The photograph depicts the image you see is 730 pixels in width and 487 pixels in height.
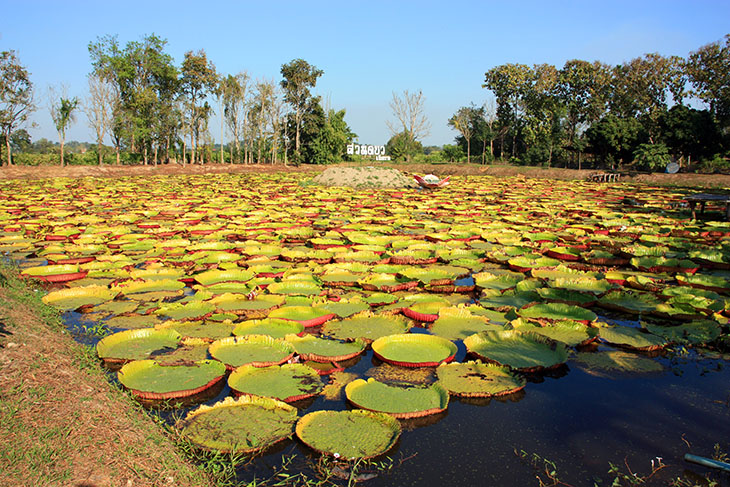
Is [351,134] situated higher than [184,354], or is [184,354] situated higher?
[351,134]

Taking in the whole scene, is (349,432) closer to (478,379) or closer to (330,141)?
(478,379)

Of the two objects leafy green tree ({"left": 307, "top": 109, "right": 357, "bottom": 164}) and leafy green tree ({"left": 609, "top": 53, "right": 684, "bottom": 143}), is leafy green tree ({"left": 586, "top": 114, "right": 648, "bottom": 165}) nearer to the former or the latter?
leafy green tree ({"left": 609, "top": 53, "right": 684, "bottom": 143})

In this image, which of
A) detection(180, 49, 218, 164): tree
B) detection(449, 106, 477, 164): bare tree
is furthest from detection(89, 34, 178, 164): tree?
detection(449, 106, 477, 164): bare tree

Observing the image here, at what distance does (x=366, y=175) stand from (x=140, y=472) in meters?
18.9

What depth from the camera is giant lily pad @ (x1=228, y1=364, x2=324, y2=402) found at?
309 centimetres

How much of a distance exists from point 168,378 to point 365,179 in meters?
17.5

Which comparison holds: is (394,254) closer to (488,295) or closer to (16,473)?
(488,295)

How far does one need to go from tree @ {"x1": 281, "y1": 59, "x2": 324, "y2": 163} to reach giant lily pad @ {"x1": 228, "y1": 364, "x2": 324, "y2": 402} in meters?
32.3

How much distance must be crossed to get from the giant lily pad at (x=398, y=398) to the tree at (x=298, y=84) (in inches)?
1284

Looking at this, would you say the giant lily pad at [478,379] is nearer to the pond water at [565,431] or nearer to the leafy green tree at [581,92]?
the pond water at [565,431]

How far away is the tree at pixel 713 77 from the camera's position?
81.1 feet

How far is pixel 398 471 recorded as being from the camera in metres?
2.42

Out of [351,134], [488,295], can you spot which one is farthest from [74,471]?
[351,134]

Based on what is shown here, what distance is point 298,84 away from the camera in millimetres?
34594
